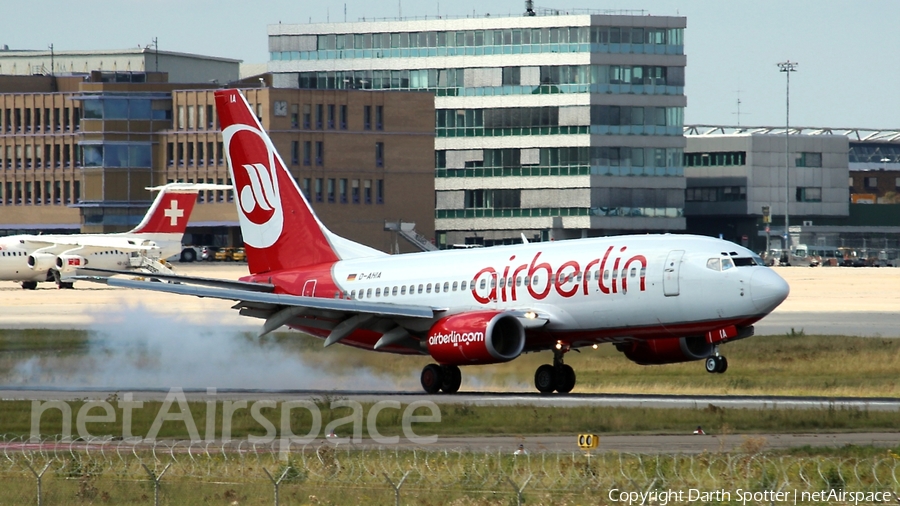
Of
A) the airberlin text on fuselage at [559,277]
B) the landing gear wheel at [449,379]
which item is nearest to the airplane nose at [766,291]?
the airberlin text on fuselage at [559,277]

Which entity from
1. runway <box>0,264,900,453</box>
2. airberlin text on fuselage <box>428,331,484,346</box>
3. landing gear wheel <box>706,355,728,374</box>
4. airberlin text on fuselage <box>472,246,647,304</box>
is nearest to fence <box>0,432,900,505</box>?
runway <box>0,264,900,453</box>

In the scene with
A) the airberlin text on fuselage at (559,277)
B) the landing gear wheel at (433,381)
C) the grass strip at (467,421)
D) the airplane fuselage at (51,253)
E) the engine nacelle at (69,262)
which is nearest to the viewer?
the grass strip at (467,421)

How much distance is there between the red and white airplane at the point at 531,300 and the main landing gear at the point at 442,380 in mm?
32

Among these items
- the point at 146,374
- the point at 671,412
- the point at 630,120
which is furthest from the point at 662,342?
the point at 630,120

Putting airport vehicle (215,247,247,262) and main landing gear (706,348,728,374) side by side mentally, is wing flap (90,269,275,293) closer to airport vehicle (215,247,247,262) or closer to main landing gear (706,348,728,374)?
main landing gear (706,348,728,374)

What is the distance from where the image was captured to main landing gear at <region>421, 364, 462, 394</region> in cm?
4447

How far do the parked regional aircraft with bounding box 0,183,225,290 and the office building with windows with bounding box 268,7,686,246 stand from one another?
216 ft

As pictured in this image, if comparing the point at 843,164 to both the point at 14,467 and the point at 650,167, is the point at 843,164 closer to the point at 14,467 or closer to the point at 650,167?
the point at 650,167

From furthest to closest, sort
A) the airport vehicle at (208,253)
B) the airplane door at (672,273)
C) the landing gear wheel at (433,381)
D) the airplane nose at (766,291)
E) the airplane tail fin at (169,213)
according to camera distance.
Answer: the airport vehicle at (208,253)
the airplane tail fin at (169,213)
the landing gear wheel at (433,381)
the airplane door at (672,273)
the airplane nose at (766,291)

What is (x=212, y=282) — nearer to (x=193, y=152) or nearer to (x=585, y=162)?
(x=193, y=152)

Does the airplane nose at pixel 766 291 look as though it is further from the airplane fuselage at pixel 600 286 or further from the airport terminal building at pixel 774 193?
the airport terminal building at pixel 774 193

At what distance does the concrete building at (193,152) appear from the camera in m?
167

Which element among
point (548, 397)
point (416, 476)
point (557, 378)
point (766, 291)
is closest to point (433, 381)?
point (557, 378)

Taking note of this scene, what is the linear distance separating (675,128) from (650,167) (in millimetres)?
5992
